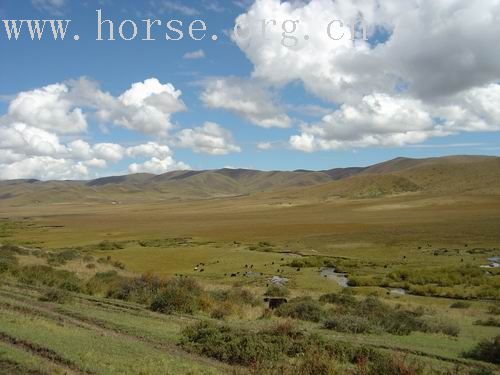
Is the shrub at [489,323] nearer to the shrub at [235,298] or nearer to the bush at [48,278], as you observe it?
the shrub at [235,298]

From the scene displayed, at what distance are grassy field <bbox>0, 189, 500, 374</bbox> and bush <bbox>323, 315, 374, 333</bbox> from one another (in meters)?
0.31

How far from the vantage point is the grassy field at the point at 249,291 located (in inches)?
464

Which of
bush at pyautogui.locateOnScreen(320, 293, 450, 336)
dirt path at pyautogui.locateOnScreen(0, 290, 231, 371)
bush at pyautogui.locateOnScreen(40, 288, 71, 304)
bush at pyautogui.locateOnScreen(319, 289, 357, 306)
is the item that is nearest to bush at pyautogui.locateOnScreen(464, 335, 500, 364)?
bush at pyautogui.locateOnScreen(320, 293, 450, 336)

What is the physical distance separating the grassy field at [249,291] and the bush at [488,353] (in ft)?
1.21

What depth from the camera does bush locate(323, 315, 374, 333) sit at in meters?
16.5

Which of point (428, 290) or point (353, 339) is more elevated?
point (353, 339)

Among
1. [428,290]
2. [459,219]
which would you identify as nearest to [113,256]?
[428,290]

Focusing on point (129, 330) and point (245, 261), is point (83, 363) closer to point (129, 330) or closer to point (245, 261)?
point (129, 330)

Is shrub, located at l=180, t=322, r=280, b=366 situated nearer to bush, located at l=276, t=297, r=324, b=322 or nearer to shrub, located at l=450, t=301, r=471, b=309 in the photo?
bush, located at l=276, t=297, r=324, b=322

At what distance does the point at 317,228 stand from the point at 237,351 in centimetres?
8096

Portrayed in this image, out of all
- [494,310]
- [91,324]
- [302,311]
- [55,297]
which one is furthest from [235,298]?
[494,310]

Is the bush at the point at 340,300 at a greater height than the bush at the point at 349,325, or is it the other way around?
the bush at the point at 349,325

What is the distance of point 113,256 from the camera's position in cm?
5744

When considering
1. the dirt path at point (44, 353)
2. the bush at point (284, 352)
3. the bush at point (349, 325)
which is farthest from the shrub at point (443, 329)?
the dirt path at point (44, 353)
